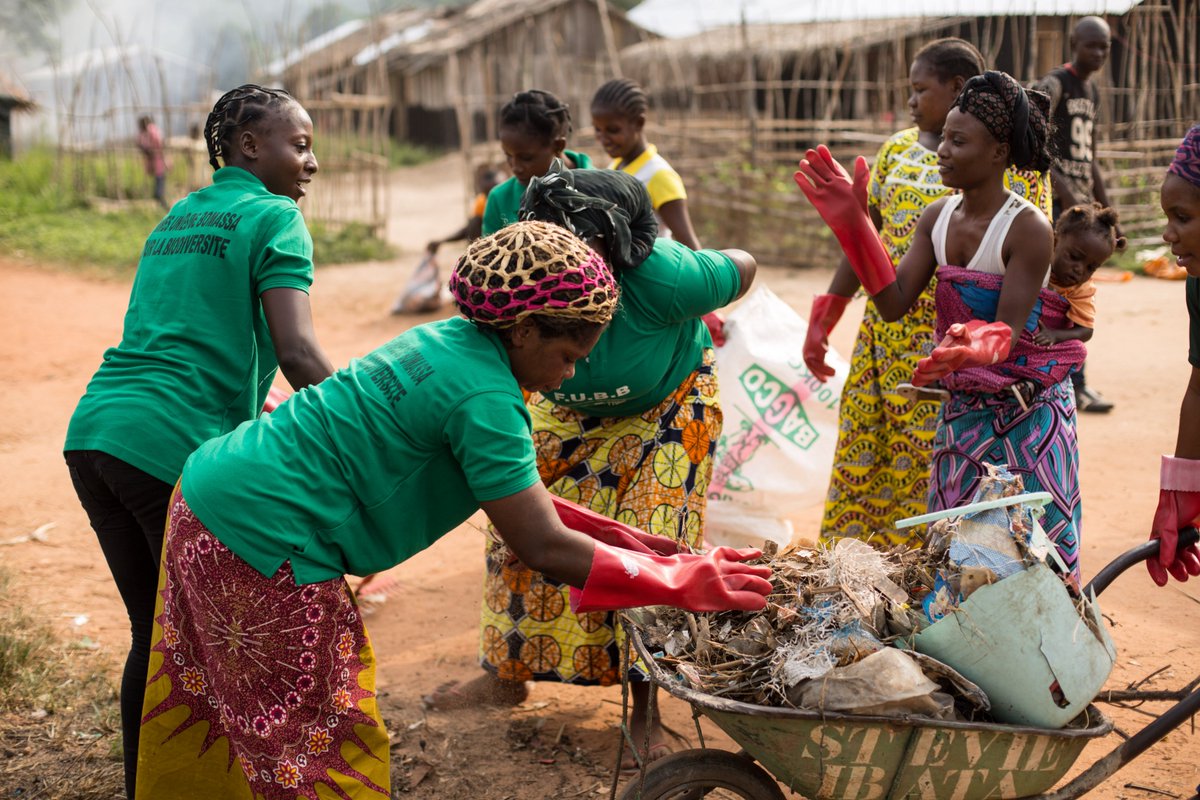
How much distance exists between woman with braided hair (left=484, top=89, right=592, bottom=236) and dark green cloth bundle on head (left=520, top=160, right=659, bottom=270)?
0.90m

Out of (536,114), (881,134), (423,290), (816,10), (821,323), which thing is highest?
(816,10)

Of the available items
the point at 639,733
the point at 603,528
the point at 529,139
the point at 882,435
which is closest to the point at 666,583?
the point at 603,528

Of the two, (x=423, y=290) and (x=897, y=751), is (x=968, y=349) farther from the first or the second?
(x=423, y=290)

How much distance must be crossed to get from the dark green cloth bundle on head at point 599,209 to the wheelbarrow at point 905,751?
1073 mm

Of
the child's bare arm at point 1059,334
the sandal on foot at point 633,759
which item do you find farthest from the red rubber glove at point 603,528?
the child's bare arm at point 1059,334

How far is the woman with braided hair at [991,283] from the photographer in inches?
117

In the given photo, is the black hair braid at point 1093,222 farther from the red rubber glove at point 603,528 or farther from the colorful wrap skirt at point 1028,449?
the red rubber glove at point 603,528

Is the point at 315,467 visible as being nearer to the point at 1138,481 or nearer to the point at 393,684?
the point at 393,684

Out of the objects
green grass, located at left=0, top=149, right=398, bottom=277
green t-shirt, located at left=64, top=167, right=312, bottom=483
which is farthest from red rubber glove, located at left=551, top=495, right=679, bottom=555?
green grass, located at left=0, top=149, right=398, bottom=277

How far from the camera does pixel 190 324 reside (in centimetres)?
263

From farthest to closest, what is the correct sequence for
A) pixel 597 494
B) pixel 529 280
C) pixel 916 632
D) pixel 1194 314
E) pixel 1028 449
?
pixel 597 494 < pixel 1028 449 < pixel 1194 314 < pixel 916 632 < pixel 529 280

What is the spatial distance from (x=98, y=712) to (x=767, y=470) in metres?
2.66

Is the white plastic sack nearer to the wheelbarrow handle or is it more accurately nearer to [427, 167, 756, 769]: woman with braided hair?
[427, 167, 756, 769]: woman with braided hair

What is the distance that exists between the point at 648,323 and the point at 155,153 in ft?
45.0
